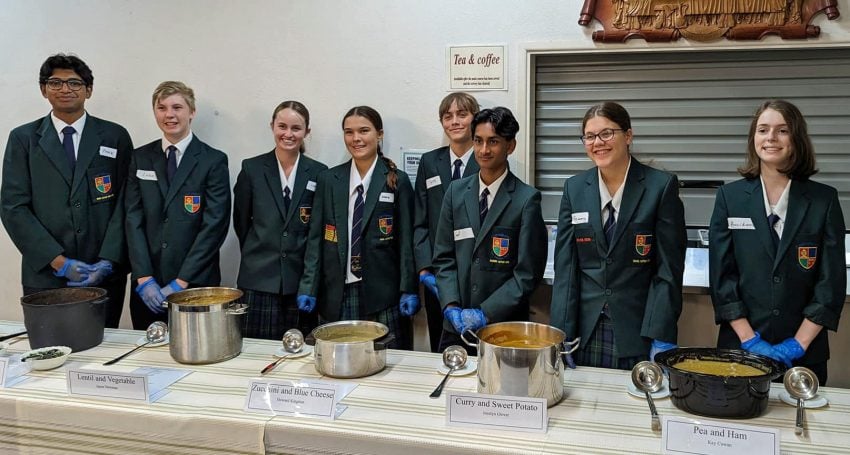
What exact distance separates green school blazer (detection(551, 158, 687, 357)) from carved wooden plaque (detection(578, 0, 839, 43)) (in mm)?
1164

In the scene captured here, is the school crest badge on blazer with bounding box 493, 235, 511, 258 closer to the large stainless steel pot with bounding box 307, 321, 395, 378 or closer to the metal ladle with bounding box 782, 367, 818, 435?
the large stainless steel pot with bounding box 307, 321, 395, 378

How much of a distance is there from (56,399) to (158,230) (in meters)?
1.47

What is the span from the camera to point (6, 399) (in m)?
1.62

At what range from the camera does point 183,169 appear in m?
2.97

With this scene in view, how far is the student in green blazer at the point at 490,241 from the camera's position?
94.2 inches

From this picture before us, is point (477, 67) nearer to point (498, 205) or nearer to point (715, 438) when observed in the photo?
point (498, 205)

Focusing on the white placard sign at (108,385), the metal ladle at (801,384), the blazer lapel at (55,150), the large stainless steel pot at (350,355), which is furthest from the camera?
the blazer lapel at (55,150)

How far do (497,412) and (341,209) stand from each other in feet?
5.44

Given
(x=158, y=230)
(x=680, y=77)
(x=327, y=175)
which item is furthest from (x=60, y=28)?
(x=680, y=77)

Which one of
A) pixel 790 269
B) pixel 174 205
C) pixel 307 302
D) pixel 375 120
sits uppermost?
pixel 375 120

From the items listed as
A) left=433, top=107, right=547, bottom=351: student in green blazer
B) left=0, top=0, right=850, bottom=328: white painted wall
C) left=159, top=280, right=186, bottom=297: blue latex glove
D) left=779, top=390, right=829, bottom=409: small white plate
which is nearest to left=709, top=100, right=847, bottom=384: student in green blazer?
left=779, top=390, right=829, bottom=409: small white plate

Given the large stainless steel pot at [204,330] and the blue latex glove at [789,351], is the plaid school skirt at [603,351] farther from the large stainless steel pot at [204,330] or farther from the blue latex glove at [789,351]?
the large stainless steel pot at [204,330]

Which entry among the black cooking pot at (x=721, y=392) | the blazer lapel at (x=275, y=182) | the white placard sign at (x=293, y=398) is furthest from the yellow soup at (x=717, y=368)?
the blazer lapel at (x=275, y=182)

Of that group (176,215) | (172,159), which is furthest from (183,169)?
(176,215)
